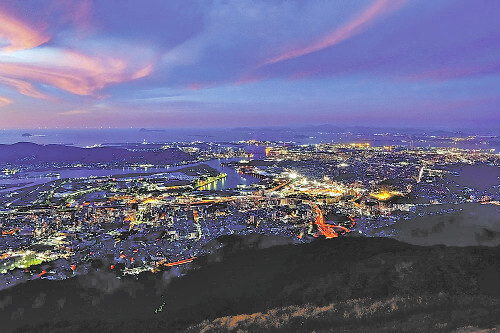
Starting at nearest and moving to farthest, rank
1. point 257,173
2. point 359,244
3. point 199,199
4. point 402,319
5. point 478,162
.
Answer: point 402,319 → point 359,244 → point 199,199 → point 257,173 → point 478,162

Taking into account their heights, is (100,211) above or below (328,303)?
above

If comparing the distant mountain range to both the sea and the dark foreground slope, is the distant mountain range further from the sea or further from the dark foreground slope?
the dark foreground slope

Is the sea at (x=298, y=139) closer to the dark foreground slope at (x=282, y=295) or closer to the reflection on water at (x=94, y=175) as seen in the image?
the reflection on water at (x=94, y=175)

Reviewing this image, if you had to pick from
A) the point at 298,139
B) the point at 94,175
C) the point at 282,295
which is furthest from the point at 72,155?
the point at 298,139

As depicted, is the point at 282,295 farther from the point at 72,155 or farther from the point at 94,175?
the point at 72,155

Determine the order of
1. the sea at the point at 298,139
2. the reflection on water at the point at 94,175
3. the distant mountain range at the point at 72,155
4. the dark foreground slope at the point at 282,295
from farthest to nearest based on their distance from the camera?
the sea at the point at 298,139
the distant mountain range at the point at 72,155
the reflection on water at the point at 94,175
the dark foreground slope at the point at 282,295

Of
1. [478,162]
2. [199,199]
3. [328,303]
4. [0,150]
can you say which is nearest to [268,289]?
[328,303]

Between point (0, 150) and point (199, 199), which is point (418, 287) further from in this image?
point (0, 150)

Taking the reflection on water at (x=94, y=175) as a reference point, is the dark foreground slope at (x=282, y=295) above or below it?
below

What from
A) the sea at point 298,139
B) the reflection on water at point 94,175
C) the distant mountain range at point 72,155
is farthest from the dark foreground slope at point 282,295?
the sea at point 298,139
